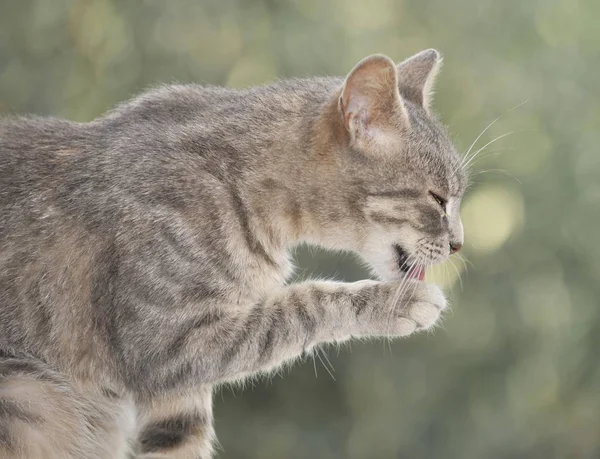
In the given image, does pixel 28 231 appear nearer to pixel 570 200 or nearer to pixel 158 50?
pixel 158 50

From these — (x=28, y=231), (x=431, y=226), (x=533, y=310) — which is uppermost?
(x=431, y=226)

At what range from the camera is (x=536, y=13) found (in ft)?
12.7

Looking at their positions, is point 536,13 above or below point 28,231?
above

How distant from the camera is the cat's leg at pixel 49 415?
1.90 metres

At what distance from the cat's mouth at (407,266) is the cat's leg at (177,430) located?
521mm

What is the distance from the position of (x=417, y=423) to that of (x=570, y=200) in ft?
3.68

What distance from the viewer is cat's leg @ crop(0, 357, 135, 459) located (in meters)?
1.90

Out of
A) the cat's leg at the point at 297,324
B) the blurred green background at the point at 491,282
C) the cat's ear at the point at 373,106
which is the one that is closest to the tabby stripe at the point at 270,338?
the cat's leg at the point at 297,324

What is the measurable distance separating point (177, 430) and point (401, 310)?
59 cm

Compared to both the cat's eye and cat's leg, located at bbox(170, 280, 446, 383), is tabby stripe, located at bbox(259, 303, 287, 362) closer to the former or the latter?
cat's leg, located at bbox(170, 280, 446, 383)

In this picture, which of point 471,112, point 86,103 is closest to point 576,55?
point 471,112

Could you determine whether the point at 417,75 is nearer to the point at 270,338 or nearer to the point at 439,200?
the point at 439,200

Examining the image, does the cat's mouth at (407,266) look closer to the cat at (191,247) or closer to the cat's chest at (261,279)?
the cat at (191,247)

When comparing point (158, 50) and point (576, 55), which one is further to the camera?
point (576, 55)
